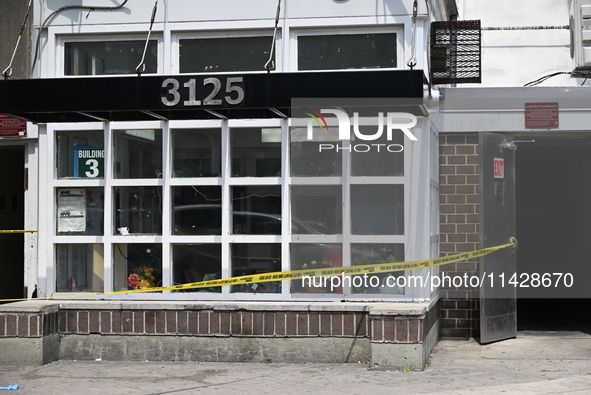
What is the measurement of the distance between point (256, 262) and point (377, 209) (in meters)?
1.54

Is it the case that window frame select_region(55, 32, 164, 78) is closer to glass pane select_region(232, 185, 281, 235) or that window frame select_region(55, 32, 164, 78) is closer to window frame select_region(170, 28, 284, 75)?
window frame select_region(170, 28, 284, 75)

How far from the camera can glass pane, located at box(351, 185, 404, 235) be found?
9433 mm

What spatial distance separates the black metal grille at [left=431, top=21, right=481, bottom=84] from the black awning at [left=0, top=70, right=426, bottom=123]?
160 cm

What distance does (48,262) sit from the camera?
385 inches

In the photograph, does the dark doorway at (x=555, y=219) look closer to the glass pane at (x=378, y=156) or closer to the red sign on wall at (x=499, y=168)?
the red sign on wall at (x=499, y=168)

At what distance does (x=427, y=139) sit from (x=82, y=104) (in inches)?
153

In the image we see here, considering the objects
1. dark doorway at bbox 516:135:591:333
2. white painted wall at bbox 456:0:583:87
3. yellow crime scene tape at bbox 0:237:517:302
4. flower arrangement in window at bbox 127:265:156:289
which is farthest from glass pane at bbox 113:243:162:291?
dark doorway at bbox 516:135:591:333

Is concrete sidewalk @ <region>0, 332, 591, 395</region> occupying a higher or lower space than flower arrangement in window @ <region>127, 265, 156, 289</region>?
lower

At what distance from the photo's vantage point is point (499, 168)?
1080cm

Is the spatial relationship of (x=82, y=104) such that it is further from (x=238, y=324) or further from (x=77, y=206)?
(x=238, y=324)

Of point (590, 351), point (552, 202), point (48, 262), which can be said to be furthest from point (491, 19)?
point (552, 202)

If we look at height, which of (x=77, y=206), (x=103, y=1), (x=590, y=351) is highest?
(x=103, y=1)

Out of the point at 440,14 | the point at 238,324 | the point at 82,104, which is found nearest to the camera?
the point at 82,104

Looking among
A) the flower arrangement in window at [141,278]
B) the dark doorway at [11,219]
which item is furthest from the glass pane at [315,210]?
the dark doorway at [11,219]
